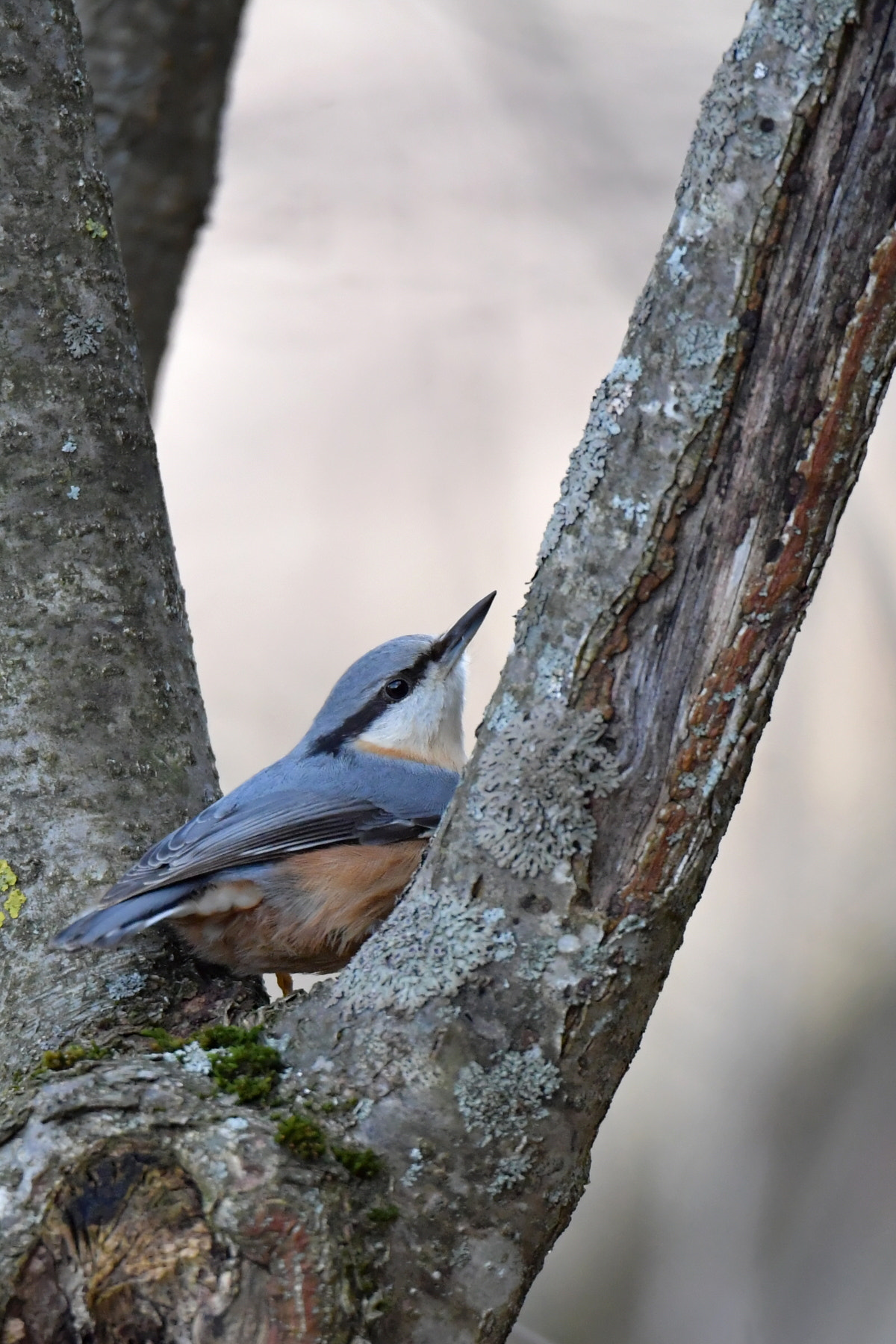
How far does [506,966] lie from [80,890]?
992 millimetres

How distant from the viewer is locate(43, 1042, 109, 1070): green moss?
177 cm

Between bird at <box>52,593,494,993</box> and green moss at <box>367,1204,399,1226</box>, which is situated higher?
bird at <box>52,593,494,993</box>

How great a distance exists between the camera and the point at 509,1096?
1636 mm

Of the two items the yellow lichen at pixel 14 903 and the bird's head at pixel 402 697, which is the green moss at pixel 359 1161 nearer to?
the yellow lichen at pixel 14 903

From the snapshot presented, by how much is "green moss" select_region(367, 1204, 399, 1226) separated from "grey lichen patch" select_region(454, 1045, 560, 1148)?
132 millimetres

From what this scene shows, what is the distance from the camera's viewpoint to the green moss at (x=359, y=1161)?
5.27ft

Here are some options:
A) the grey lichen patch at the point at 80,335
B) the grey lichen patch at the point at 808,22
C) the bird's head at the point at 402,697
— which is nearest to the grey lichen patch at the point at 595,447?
the grey lichen patch at the point at 808,22

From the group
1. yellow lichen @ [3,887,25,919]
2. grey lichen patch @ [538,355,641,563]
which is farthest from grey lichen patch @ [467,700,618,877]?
yellow lichen @ [3,887,25,919]

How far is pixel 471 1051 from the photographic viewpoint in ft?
5.41

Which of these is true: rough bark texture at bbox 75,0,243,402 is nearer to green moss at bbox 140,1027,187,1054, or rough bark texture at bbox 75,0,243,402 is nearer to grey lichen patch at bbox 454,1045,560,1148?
green moss at bbox 140,1027,187,1054

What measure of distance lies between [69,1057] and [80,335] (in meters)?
1.43

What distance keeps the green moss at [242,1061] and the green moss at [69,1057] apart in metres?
0.16

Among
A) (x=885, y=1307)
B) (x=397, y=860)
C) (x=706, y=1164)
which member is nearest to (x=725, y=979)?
(x=706, y=1164)

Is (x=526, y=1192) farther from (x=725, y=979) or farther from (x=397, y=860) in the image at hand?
(x=725, y=979)
